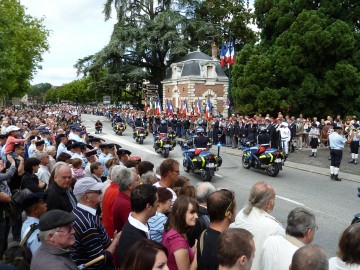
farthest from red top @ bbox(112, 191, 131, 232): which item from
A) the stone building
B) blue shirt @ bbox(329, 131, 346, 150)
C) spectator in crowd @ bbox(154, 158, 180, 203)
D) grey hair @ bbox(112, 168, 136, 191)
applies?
the stone building

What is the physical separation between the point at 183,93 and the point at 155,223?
146 feet

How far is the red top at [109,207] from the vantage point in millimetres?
4859

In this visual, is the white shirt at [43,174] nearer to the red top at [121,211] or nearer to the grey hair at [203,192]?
the red top at [121,211]

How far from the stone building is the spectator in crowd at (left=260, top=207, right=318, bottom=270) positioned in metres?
43.0

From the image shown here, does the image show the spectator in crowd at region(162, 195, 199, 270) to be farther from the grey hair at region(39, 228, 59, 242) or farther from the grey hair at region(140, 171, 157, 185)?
the grey hair at region(140, 171, 157, 185)

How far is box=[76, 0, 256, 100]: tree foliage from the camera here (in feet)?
155

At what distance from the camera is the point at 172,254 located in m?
3.28

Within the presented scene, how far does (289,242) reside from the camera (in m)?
3.31

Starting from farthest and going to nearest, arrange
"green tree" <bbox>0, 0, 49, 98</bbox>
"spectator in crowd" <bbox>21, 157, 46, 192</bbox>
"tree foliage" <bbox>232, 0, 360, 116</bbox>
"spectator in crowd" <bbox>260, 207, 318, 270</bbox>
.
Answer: "green tree" <bbox>0, 0, 49, 98</bbox>, "tree foliage" <bbox>232, 0, 360, 116</bbox>, "spectator in crowd" <bbox>21, 157, 46, 192</bbox>, "spectator in crowd" <bbox>260, 207, 318, 270</bbox>

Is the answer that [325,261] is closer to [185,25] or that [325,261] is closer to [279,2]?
[279,2]

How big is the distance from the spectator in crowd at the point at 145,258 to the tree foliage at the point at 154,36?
4578 centimetres

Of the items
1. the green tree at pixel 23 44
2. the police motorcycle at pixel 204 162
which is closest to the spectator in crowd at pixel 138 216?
the police motorcycle at pixel 204 162

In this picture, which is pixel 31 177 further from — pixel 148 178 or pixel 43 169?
pixel 148 178

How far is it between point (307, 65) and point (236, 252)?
27548mm
